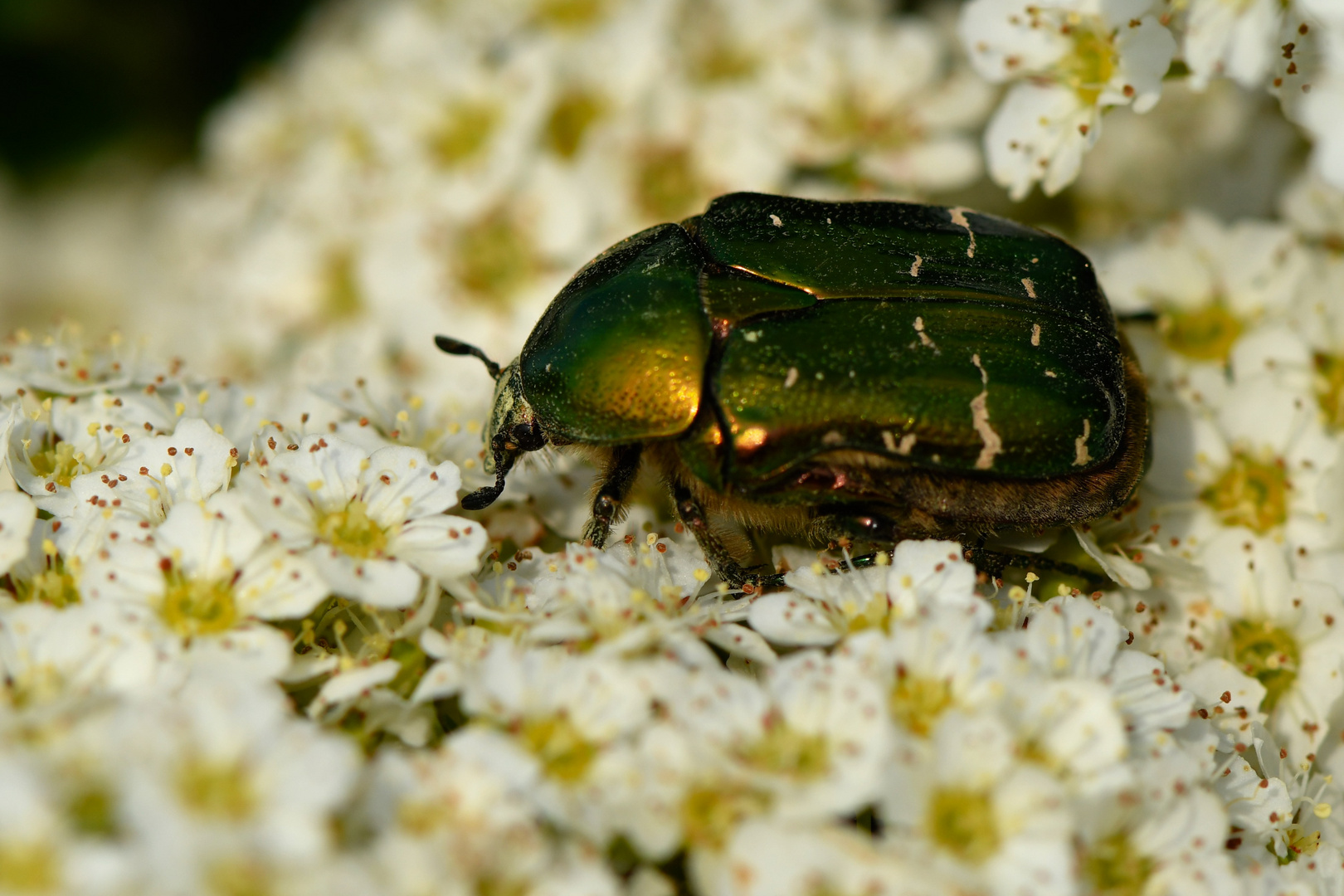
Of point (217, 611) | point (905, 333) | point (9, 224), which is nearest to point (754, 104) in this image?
point (905, 333)

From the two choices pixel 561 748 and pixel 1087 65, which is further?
pixel 1087 65

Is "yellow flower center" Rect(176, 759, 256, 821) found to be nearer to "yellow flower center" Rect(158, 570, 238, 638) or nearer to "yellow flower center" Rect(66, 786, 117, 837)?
"yellow flower center" Rect(66, 786, 117, 837)

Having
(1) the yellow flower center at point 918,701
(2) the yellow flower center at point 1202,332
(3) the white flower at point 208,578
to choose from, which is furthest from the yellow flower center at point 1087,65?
(3) the white flower at point 208,578

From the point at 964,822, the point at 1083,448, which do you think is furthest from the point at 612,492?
the point at 964,822

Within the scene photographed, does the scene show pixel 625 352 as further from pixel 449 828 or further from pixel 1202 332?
pixel 1202 332

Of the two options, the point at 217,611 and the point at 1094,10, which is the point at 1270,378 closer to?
the point at 1094,10

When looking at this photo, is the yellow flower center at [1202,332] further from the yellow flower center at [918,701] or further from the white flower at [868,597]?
the yellow flower center at [918,701]

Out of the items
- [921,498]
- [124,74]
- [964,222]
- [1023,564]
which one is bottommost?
A: [1023,564]

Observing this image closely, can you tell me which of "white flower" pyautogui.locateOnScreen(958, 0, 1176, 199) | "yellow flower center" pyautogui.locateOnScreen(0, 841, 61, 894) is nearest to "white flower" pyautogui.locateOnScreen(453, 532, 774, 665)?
"yellow flower center" pyautogui.locateOnScreen(0, 841, 61, 894)
